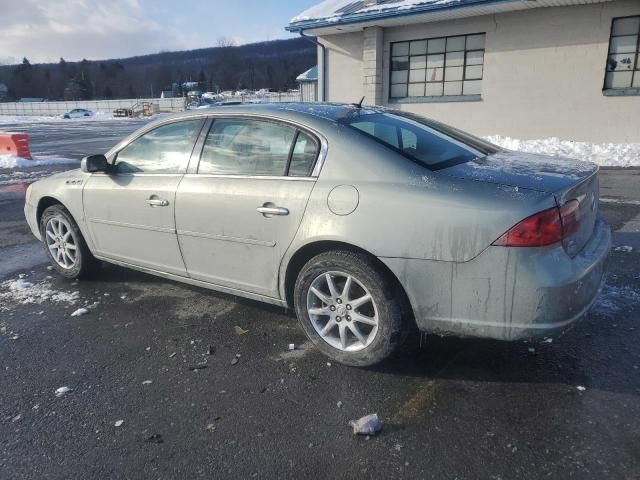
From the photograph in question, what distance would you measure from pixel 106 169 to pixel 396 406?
299 cm

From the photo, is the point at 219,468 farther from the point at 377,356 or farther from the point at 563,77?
the point at 563,77

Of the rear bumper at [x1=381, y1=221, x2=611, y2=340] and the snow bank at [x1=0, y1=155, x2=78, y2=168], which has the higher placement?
the rear bumper at [x1=381, y1=221, x2=611, y2=340]

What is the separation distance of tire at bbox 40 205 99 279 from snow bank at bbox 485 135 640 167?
9.85 metres

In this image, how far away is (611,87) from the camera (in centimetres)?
1216

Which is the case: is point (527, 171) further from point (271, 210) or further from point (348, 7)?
point (348, 7)

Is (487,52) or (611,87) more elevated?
(487,52)

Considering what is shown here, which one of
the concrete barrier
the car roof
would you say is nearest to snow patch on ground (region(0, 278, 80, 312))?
the car roof

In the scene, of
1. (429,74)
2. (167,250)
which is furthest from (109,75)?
(167,250)

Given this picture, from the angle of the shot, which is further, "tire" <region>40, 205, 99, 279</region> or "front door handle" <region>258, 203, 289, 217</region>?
"tire" <region>40, 205, 99, 279</region>

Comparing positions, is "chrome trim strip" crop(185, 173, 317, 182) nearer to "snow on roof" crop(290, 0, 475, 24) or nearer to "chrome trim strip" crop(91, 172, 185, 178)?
"chrome trim strip" crop(91, 172, 185, 178)

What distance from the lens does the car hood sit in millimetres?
2578

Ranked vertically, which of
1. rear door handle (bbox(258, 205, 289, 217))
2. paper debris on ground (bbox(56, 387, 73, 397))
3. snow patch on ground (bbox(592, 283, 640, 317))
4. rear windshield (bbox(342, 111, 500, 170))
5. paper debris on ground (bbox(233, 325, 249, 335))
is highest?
rear windshield (bbox(342, 111, 500, 170))

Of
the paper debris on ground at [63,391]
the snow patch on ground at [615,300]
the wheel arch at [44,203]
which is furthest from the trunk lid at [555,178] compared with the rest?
the wheel arch at [44,203]

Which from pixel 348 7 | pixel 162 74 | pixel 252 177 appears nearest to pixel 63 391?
pixel 252 177
